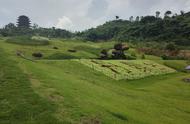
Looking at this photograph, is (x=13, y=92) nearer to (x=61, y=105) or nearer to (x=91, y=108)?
(x=61, y=105)

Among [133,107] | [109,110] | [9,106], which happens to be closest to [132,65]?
[133,107]

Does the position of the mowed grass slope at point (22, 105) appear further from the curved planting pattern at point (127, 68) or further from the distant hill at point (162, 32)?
the distant hill at point (162, 32)

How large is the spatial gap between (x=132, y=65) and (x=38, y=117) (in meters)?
46.9

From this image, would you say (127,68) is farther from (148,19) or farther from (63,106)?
(148,19)

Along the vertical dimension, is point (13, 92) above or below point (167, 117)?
above

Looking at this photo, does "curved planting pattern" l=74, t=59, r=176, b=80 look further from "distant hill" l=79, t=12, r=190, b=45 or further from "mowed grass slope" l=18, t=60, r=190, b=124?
"distant hill" l=79, t=12, r=190, b=45

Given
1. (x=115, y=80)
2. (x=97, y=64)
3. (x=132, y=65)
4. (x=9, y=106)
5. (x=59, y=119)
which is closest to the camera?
(x=59, y=119)

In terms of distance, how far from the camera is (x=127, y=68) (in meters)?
61.8

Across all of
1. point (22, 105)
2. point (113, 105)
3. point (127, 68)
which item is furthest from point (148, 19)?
point (22, 105)

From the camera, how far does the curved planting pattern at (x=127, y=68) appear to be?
5659 centimetres

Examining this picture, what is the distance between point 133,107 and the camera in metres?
29.9

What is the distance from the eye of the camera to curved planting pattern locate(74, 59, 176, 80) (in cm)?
5659

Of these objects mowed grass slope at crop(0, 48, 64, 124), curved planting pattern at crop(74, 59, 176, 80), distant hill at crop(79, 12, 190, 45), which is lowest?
curved planting pattern at crop(74, 59, 176, 80)

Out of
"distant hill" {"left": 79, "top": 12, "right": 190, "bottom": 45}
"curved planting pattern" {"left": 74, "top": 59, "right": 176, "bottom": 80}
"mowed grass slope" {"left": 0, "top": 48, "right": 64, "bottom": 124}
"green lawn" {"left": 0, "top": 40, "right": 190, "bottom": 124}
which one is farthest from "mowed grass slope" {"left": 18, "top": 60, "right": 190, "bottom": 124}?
"distant hill" {"left": 79, "top": 12, "right": 190, "bottom": 45}
